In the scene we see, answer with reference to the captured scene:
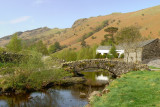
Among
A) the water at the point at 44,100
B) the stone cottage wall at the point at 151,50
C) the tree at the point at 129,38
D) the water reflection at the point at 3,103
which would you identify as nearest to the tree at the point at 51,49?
the tree at the point at 129,38

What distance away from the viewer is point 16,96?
69.9ft

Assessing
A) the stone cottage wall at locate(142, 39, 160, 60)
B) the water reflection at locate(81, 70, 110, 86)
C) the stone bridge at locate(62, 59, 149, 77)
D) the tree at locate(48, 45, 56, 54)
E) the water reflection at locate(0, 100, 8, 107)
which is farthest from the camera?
the tree at locate(48, 45, 56, 54)

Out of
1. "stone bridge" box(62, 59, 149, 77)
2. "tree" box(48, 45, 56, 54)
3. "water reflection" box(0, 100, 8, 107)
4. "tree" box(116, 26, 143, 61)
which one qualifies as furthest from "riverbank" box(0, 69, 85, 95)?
"tree" box(48, 45, 56, 54)

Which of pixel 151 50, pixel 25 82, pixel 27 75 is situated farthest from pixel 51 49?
pixel 25 82

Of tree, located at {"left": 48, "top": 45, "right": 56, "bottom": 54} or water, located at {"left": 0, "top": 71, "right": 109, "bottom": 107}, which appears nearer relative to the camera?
water, located at {"left": 0, "top": 71, "right": 109, "bottom": 107}

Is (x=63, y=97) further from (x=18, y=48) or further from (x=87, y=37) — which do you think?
(x=87, y=37)

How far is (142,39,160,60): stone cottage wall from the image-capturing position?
4300 cm

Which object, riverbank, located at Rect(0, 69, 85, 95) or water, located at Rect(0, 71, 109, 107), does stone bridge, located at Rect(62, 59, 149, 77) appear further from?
water, located at Rect(0, 71, 109, 107)

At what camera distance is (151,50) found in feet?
146

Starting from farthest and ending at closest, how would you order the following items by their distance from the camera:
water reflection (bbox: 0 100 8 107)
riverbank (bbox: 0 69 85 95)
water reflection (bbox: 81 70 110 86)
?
water reflection (bbox: 81 70 110 86) < riverbank (bbox: 0 69 85 95) < water reflection (bbox: 0 100 8 107)

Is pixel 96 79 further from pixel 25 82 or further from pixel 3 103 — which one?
pixel 3 103

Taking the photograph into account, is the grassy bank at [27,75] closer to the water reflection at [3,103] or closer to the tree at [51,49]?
the water reflection at [3,103]

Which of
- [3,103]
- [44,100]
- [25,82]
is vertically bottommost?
[44,100]

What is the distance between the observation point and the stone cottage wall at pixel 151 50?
43000mm
